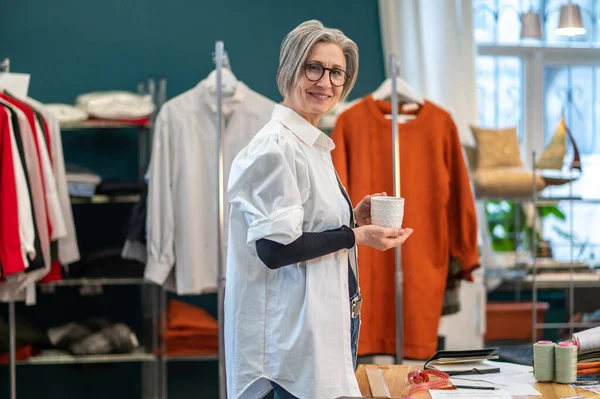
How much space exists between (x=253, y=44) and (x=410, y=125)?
4.29 feet

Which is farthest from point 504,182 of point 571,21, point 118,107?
point 118,107

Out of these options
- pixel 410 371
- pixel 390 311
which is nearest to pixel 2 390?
pixel 390 311

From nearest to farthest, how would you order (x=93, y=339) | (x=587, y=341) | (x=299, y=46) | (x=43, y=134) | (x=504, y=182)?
(x=299, y=46) < (x=587, y=341) < (x=43, y=134) < (x=93, y=339) < (x=504, y=182)

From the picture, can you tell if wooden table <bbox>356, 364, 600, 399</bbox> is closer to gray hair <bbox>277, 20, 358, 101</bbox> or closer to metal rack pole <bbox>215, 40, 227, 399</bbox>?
gray hair <bbox>277, 20, 358, 101</bbox>

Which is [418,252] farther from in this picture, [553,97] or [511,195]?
[553,97]

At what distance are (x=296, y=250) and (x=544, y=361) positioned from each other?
2.53 feet

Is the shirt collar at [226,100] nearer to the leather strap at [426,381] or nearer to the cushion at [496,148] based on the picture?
the cushion at [496,148]

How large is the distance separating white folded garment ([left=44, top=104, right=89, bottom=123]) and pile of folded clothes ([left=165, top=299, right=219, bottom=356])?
1045 mm

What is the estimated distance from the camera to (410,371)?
7.79 feet

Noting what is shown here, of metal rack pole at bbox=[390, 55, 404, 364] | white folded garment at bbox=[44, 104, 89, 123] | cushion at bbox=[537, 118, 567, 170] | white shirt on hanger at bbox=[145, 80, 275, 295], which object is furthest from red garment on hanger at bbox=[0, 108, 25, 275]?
cushion at bbox=[537, 118, 567, 170]

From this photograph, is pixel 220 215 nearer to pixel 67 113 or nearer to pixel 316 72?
pixel 67 113

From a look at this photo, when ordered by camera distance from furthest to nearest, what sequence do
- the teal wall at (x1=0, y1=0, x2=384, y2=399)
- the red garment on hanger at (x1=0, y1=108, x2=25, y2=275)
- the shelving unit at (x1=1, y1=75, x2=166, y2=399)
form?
the teal wall at (x1=0, y1=0, x2=384, y2=399) → the shelving unit at (x1=1, y1=75, x2=166, y2=399) → the red garment on hanger at (x1=0, y1=108, x2=25, y2=275)

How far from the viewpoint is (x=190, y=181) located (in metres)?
4.08

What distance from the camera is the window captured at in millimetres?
5328
